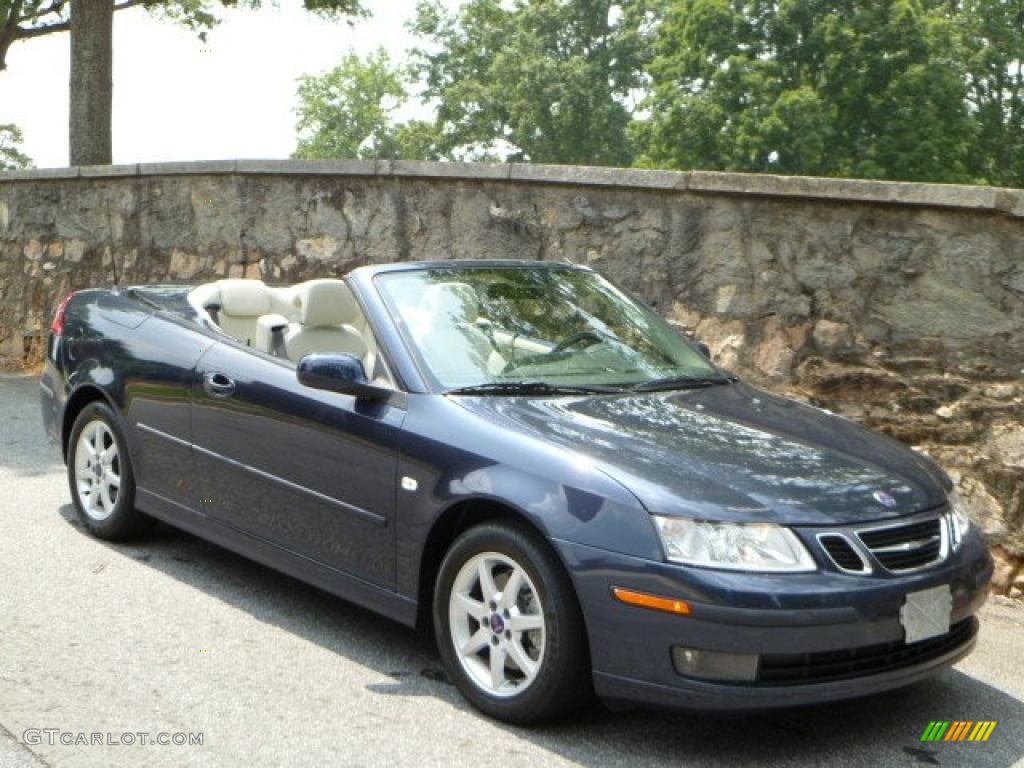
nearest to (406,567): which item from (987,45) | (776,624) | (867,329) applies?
(776,624)

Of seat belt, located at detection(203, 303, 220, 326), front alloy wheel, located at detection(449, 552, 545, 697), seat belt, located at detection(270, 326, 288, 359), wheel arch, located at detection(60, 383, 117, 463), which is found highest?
seat belt, located at detection(203, 303, 220, 326)

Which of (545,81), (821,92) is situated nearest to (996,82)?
(821,92)

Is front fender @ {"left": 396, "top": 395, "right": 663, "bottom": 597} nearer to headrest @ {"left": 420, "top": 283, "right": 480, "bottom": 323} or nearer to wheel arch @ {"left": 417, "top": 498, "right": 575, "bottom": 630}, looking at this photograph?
wheel arch @ {"left": 417, "top": 498, "right": 575, "bottom": 630}

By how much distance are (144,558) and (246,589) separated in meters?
0.66

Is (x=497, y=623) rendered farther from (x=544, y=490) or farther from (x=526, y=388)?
(x=526, y=388)

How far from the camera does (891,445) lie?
5.14 meters

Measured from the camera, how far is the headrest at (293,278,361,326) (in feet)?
20.2

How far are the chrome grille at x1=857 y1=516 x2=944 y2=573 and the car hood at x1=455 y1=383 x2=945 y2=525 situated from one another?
0.05m

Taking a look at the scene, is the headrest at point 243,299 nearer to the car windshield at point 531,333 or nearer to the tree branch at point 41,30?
the car windshield at point 531,333

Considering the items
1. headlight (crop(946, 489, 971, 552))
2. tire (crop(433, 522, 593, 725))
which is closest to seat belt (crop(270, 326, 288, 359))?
tire (crop(433, 522, 593, 725))

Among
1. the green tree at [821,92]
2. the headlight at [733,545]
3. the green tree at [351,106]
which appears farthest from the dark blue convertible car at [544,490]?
the green tree at [351,106]

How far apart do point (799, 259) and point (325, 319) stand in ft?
8.72

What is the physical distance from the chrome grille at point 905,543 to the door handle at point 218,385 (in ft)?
8.41

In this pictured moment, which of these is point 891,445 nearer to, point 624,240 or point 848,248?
point 848,248
